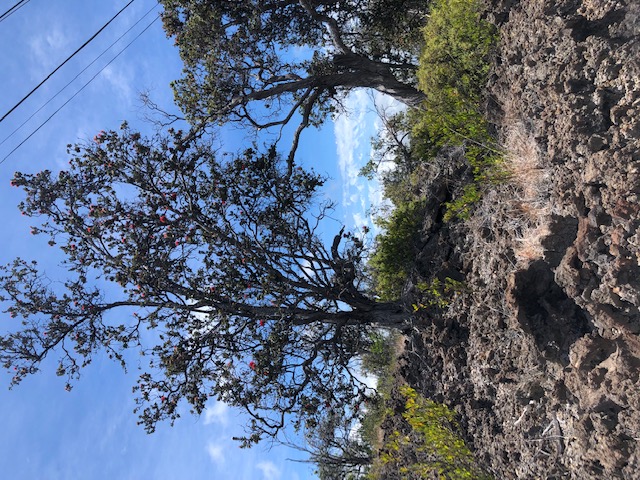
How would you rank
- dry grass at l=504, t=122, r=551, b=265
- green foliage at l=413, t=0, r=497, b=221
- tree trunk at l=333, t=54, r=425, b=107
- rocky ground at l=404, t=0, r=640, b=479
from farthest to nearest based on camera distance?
tree trunk at l=333, t=54, r=425, b=107 → green foliage at l=413, t=0, r=497, b=221 → dry grass at l=504, t=122, r=551, b=265 → rocky ground at l=404, t=0, r=640, b=479

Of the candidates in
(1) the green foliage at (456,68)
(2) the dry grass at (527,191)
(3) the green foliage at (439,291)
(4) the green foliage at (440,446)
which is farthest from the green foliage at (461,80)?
(4) the green foliage at (440,446)

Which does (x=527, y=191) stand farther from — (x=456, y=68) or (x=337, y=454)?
(x=337, y=454)

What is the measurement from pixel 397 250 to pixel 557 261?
15.4 ft

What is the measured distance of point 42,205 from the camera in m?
7.97

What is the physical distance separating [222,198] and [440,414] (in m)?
4.99

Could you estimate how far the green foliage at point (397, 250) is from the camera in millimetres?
9438

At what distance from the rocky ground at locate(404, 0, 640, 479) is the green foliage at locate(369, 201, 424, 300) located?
98.7 inches

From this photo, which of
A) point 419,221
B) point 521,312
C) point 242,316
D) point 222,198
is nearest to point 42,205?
point 222,198

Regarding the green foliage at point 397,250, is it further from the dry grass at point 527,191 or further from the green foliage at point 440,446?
the dry grass at point 527,191

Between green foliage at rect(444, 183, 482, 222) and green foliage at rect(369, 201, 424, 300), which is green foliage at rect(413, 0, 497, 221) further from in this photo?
green foliage at rect(369, 201, 424, 300)

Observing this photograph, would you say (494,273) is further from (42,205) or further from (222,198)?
(42,205)

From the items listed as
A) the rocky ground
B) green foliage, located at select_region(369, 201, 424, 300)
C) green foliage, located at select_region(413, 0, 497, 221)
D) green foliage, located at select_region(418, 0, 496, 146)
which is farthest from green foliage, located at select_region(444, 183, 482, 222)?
green foliage, located at select_region(369, 201, 424, 300)

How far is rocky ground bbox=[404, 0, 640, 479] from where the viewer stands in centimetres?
401

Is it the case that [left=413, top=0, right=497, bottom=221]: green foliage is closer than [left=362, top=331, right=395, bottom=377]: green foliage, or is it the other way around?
[left=413, top=0, right=497, bottom=221]: green foliage
